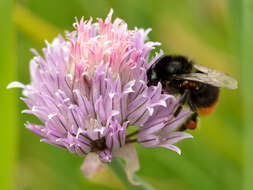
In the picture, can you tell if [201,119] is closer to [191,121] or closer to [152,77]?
[191,121]

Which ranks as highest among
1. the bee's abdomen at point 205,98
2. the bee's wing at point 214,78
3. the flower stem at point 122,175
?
the bee's wing at point 214,78

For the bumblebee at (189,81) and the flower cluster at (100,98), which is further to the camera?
the bumblebee at (189,81)

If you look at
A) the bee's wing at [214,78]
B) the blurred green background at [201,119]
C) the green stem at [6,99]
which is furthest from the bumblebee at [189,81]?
the green stem at [6,99]

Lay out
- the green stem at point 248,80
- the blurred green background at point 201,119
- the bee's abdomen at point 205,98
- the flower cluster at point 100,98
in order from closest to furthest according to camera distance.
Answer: the flower cluster at point 100,98 → the green stem at point 248,80 → the bee's abdomen at point 205,98 → the blurred green background at point 201,119

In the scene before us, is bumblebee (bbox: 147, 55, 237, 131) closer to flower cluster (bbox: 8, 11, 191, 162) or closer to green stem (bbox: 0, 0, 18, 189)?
flower cluster (bbox: 8, 11, 191, 162)

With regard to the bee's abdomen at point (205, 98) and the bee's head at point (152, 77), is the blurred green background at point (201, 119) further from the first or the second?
the bee's head at point (152, 77)

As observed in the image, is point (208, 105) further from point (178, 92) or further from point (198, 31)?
point (198, 31)
